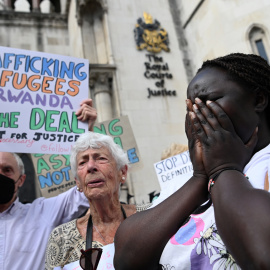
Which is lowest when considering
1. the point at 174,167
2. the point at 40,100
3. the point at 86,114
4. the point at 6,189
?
the point at 6,189

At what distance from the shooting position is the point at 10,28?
357 inches

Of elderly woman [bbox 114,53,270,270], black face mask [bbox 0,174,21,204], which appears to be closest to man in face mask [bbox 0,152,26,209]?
black face mask [bbox 0,174,21,204]

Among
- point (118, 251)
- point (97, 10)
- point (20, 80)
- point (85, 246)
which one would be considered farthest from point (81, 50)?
point (118, 251)

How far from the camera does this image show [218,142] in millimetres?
799

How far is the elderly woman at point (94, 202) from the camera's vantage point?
1691 mm

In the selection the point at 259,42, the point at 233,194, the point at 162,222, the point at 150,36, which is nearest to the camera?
the point at 233,194

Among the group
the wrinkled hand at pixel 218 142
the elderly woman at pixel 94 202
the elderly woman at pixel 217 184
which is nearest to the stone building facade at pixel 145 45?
the elderly woman at pixel 94 202

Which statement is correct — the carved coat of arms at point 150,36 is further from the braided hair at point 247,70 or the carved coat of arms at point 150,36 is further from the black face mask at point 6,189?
the braided hair at point 247,70

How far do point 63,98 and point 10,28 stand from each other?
7.67 m

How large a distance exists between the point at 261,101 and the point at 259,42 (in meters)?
7.19

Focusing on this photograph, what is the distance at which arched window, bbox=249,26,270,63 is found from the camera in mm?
7148

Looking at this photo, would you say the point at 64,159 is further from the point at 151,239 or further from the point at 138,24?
the point at 138,24

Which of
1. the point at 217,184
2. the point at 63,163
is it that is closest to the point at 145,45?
the point at 63,163

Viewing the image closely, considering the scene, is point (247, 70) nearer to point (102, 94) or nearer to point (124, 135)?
point (124, 135)
